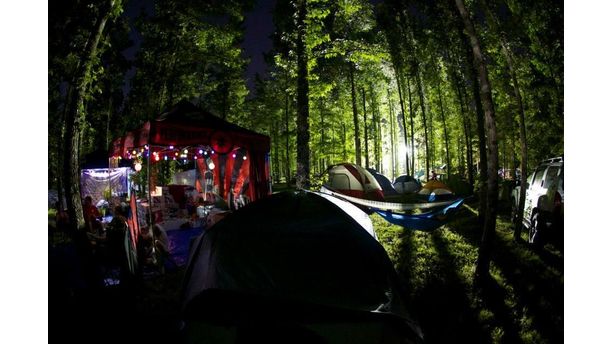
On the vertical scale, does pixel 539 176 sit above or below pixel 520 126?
below

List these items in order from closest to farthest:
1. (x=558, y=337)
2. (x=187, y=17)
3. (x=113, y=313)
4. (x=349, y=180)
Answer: (x=558, y=337), (x=113, y=313), (x=187, y=17), (x=349, y=180)

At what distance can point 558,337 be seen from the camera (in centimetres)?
418

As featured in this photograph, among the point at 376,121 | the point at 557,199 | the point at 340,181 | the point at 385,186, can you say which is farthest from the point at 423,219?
the point at 376,121

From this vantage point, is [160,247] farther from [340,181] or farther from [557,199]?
[340,181]

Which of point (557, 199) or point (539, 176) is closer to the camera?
point (557, 199)

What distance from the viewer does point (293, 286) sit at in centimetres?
403

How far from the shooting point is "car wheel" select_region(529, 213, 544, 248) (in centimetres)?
719

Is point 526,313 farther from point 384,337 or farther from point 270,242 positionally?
point 270,242

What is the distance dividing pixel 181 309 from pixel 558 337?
16.3 ft

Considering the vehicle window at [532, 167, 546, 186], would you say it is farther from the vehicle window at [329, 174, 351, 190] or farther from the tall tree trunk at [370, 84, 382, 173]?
the tall tree trunk at [370, 84, 382, 173]

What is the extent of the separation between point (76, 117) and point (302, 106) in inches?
272

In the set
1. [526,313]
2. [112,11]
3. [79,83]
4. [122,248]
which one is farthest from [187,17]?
[526,313]

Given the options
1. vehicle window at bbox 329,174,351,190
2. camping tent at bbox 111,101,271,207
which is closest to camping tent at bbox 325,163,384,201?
vehicle window at bbox 329,174,351,190

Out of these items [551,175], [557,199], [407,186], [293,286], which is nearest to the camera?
[293,286]
